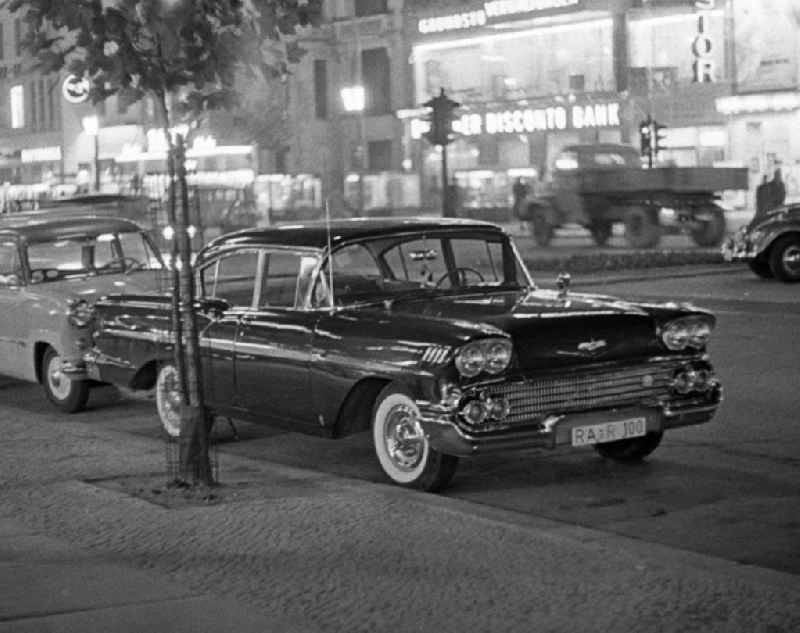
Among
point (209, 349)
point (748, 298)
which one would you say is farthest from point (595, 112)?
point (209, 349)

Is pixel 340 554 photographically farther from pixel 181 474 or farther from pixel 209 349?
pixel 209 349

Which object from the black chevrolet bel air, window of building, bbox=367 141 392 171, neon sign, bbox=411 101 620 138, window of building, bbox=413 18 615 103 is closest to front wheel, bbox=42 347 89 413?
the black chevrolet bel air

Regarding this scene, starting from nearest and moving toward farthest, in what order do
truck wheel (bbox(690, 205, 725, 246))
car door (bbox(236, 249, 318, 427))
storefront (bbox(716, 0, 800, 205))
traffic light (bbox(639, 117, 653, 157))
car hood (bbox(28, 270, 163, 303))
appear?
car door (bbox(236, 249, 318, 427)) < car hood (bbox(28, 270, 163, 303)) < truck wheel (bbox(690, 205, 725, 246)) < traffic light (bbox(639, 117, 653, 157)) < storefront (bbox(716, 0, 800, 205))

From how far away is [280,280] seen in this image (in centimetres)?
1004

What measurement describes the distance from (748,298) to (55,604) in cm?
1562

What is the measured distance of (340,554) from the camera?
7504mm

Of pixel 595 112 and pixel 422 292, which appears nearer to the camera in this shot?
pixel 422 292

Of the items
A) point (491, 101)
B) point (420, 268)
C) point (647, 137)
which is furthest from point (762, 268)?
point (491, 101)

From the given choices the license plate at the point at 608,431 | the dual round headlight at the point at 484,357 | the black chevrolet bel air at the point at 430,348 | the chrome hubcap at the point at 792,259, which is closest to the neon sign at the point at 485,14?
the chrome hubcap at the point at 792,259

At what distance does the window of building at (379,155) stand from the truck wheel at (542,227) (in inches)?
1008

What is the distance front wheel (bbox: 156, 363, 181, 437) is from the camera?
1105 centimetres

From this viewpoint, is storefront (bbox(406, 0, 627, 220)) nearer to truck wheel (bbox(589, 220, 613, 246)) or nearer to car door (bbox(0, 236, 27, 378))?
truck wheel (bbox(589, 220, 613, 246))

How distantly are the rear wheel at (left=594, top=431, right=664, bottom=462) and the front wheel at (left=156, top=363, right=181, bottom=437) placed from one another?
2856 mm

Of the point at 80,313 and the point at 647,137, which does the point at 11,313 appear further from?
the point at 647,137
